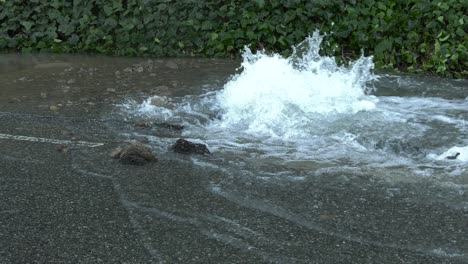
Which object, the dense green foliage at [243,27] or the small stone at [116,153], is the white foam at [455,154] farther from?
the dense green foliage at [243,27]

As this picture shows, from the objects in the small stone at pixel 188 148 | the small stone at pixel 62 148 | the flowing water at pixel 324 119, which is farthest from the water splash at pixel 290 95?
the small stone at pixel 62 148

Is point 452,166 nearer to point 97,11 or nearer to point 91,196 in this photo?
point 91,196

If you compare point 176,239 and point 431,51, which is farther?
point 431,51

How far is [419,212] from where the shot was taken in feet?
14.6

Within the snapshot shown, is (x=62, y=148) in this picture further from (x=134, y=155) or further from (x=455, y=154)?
(x=455, y=154)

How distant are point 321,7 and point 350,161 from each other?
210 inches

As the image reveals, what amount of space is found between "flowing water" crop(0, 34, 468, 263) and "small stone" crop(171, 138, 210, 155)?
0.09 m

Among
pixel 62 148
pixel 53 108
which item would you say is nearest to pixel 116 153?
pixel 62 148

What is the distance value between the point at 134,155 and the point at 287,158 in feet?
4.27

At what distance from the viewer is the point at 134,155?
214 inches

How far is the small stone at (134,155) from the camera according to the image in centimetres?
539

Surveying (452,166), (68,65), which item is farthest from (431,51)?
(68,65)

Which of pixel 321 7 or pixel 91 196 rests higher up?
pixel 321 7

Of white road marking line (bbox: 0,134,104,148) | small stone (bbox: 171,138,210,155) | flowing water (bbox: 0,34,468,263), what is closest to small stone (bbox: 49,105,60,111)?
flowing water (bbox: 0,34,468,263)
